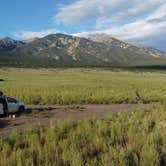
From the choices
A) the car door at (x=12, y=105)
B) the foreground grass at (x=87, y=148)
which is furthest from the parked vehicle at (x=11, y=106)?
the foreground grass at (x=87, y=148)

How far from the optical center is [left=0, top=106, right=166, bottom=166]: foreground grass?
415 inches

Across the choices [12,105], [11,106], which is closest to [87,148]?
[11,106]

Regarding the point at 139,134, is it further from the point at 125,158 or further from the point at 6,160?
the point at 6,160

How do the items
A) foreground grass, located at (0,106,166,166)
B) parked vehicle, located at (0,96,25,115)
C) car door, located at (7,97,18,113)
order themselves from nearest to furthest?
foreground grass, located at (0,106,166,166) → parked vehicle, located at (0,96,25,115) → car door, located at (7,97,18,113)

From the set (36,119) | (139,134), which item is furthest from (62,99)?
(139,134)

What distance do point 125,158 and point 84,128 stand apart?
644cm

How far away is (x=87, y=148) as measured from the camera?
40.8 ft

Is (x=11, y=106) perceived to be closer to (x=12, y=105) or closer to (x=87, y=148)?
(x=12, y=105)

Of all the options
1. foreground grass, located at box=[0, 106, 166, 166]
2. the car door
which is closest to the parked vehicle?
the car door

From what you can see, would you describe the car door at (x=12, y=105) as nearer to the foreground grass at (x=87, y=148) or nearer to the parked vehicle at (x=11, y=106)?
the parked vehicle at (x=11, y=106)

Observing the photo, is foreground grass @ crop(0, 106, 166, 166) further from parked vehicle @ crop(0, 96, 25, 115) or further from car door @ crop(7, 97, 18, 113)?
car door @ crop(7, 97, 18, 113)

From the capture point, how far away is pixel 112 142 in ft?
45.3

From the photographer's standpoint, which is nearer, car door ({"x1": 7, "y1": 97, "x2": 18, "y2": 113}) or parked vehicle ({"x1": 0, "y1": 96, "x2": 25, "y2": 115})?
parked vehicle ({"x1": 0, "y1": 96, "x2": 25, "y2": 115})

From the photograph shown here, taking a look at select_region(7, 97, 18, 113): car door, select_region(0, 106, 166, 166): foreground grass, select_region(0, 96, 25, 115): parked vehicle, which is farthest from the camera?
select_region(7, 97, 18, 113): car door
